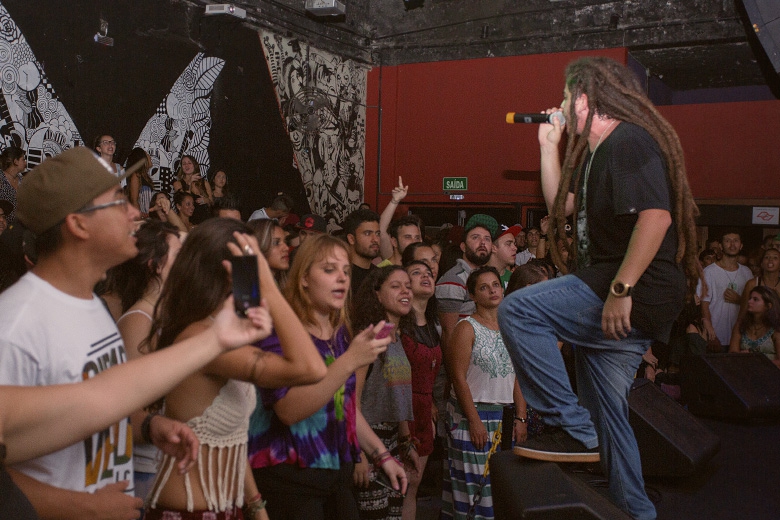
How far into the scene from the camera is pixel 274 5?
989 cm

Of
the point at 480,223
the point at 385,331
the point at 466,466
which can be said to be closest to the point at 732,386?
the point at 480,223

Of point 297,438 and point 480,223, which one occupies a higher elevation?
point 480,223

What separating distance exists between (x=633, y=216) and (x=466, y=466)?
1.99 meters

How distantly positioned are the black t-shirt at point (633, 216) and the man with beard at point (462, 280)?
1.97 meters

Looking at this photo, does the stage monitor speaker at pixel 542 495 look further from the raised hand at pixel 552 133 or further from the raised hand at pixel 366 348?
the raised hand at pixel 552 133

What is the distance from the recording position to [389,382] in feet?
12.2

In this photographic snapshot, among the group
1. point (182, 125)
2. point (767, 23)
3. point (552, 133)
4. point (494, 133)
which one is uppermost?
point (767, 23)

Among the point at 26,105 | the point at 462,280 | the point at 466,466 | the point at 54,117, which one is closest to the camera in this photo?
the point at 466,466

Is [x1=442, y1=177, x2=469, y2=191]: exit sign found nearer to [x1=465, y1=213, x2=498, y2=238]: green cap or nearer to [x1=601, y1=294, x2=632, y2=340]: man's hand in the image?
[x1=465, y1=213, x2=498, y2=238]: green cap

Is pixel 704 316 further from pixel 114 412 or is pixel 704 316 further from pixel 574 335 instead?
pixel 114 412

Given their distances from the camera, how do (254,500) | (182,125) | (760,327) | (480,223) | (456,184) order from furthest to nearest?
(456,184), (182,125), (760,327), (480,223), (254,500)

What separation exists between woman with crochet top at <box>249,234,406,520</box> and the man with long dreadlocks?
59cm

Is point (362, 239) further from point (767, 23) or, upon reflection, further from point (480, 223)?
point (767, 23)

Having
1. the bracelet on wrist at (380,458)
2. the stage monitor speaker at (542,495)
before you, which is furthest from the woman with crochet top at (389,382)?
the stage monitor speaker at (542,495)
